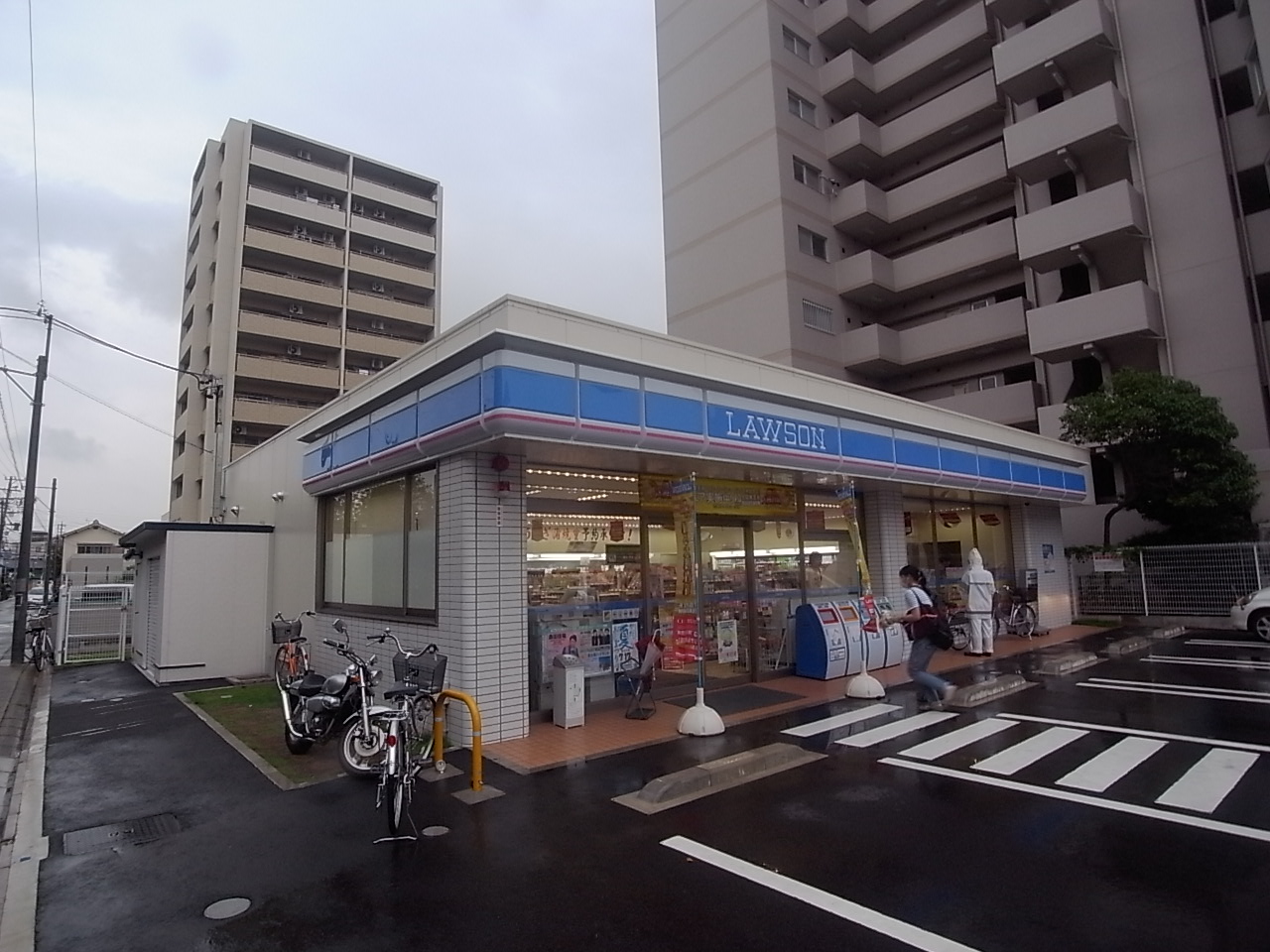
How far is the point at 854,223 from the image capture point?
103 ft

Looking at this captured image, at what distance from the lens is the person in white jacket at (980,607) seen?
42.7ft

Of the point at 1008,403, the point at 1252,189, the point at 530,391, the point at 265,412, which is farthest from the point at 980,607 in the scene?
the point at 265,412

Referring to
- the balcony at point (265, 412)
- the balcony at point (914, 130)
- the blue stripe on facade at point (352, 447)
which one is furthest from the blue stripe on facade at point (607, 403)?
the balcony at point (265, 412)

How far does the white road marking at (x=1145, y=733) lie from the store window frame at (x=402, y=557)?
6978 mm

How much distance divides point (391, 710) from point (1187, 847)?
5778 millimetres

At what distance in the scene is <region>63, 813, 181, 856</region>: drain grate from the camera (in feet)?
17.4

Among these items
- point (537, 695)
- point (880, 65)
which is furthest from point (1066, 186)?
point (537, 695)

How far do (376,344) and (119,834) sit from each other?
39.6 meters

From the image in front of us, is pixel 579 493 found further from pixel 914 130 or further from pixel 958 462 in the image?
pixel 914 130

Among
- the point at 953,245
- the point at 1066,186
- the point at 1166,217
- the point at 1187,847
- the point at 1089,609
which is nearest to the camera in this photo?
the point at 1187,847

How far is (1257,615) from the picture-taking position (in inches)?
541

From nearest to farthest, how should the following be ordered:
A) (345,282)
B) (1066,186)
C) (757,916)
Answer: (757,916) → (1066,186) → (345,282)

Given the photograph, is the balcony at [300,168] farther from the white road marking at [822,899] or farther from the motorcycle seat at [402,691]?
the white road marking at [822,899]

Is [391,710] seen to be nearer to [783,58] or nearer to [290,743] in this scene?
[290,743]
